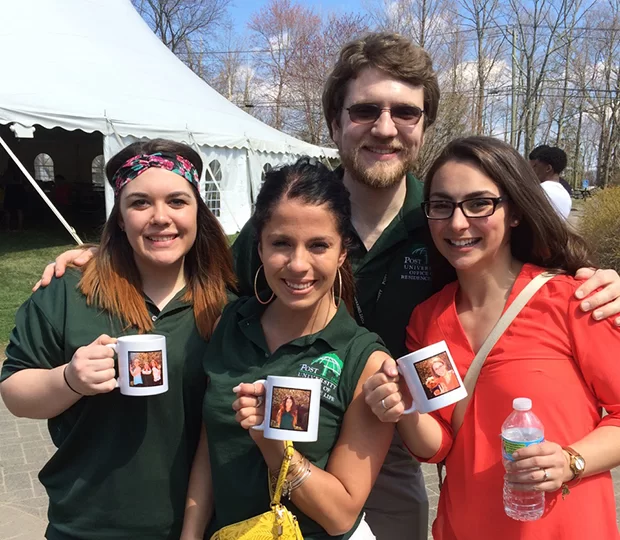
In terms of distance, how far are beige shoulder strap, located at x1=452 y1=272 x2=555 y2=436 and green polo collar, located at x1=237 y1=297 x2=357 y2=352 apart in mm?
467

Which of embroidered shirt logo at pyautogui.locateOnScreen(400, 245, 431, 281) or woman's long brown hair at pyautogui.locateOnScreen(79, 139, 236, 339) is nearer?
woman's long brown hair at pyautogui.locateOnScreen(79, 139, 236, 339)

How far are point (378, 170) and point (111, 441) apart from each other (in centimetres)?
167

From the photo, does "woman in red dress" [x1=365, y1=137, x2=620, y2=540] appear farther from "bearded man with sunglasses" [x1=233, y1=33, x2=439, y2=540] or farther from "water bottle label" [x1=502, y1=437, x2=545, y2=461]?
"bearded man with sunglasses" [x1=233, y1=33, x2=439, y2=540]

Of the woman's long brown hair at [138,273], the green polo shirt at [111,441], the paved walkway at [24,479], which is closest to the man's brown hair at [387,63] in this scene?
the woman's long brown hair at [138,273]

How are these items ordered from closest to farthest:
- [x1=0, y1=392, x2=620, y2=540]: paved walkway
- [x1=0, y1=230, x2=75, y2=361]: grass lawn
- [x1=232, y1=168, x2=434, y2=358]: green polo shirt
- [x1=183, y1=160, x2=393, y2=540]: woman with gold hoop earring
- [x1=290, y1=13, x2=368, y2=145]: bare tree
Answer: [x1=183, y1=160, x2=393, y2=540]: woman with gold hoop earring
[x1=232, y1=168, x2=434, y2=358]: green polo shirt
[x1=0, y1=392, x2=620, y2=540]: paved walkway
[x1=0, y1=230, x2=75, y2=361]: grass lawn
[x1=290, y1=13, x2=368, y2=145]: bare tree

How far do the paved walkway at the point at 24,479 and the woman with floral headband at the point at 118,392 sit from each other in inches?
82.9

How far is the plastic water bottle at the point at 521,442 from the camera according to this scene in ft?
6.27

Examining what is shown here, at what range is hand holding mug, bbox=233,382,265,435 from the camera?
1920 mm

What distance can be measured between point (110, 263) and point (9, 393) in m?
0.62

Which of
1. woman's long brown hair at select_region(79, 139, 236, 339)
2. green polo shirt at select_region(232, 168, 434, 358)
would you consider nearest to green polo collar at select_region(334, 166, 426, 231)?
green polo shirt at select_region(232, 168, 434, 358)

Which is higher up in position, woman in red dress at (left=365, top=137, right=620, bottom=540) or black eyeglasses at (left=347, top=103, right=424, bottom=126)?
black eyeglasses at (left=347, top=103, right=424, bottom=126)

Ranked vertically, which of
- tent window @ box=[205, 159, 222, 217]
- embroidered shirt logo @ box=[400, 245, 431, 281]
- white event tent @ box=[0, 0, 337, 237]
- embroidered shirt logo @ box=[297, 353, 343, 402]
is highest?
white event tent @ box=[0, 0, 337, 237]

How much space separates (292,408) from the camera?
73.7 inches

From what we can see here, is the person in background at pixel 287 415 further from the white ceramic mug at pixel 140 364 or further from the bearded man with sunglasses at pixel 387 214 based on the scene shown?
the bearded man with sunglasses at pixel 387 214
